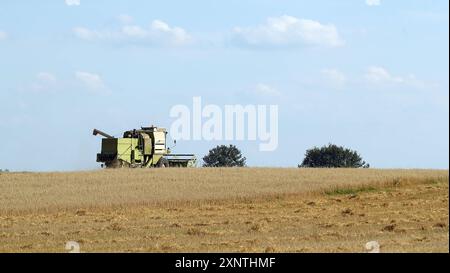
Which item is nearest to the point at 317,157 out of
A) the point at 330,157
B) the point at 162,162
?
the point at 330,157

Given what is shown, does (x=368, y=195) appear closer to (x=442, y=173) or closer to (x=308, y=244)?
(x=442, y=173)

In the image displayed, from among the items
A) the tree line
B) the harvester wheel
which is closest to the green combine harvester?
the harvester wheel

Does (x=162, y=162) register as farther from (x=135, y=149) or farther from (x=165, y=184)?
(x=165, y=184)

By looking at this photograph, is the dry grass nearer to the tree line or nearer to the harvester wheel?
the harvester wheel

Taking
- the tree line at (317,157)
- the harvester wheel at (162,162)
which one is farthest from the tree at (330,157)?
the harvester wheel at (162,162)

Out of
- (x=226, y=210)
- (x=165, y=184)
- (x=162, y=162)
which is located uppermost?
(x=162, y=162)

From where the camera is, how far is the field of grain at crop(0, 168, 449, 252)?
21.8 meters

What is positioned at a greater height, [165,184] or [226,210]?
[165,184]

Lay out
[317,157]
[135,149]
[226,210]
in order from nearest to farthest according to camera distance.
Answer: [226,210] < [135,149] < [317,157]

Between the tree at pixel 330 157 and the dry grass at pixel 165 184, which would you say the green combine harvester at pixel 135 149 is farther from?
the tree at pixel 330 157

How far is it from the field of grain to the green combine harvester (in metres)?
2.09

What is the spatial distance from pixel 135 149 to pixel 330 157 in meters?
42.8

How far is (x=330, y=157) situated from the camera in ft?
290
